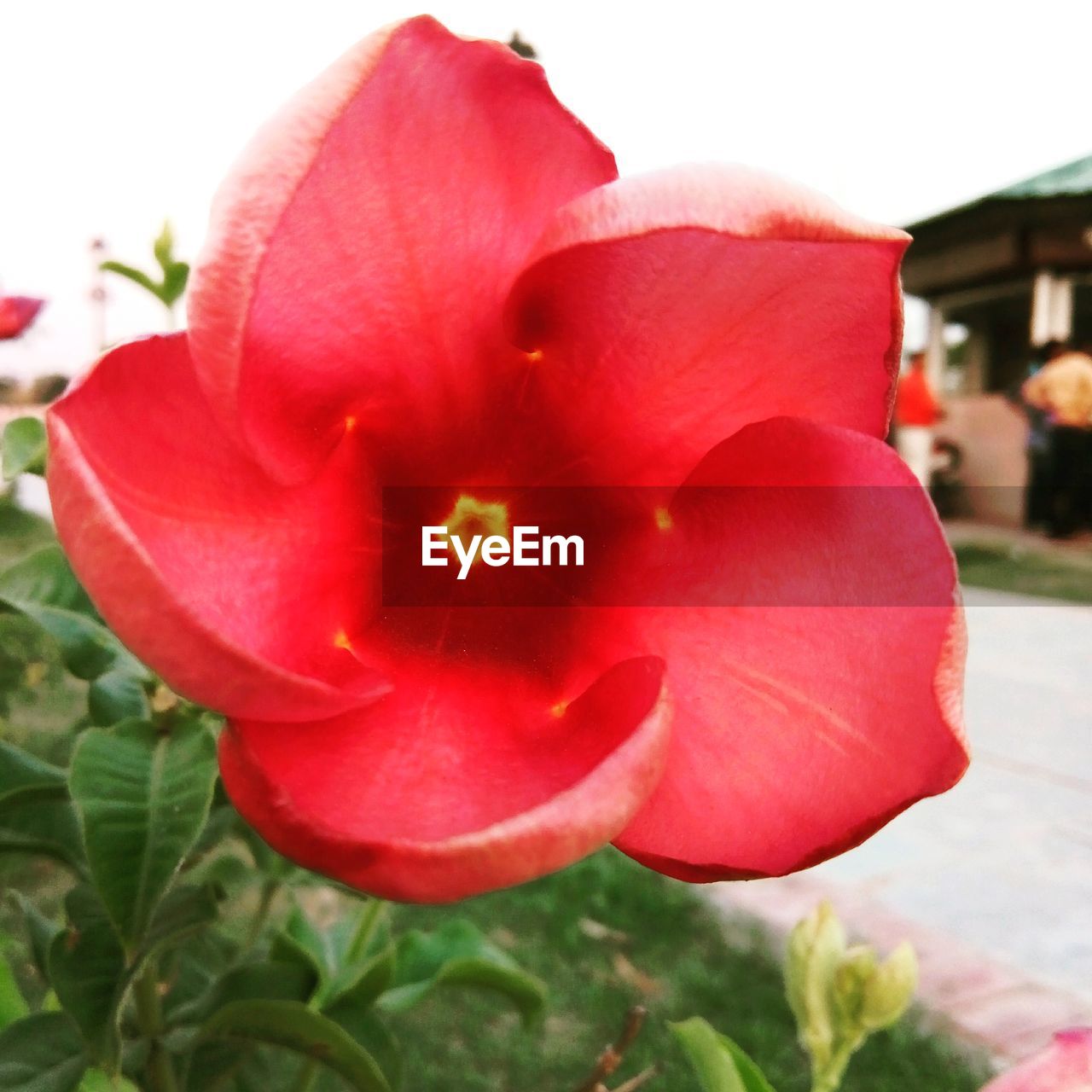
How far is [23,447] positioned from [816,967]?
1.84 feet

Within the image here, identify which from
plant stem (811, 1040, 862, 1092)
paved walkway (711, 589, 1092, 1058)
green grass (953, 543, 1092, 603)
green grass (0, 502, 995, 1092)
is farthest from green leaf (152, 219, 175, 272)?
green grass (953, 543, 1092, 603)

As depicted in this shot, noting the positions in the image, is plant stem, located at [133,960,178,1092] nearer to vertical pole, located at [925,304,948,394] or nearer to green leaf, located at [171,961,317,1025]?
green leaf, located at [171,961,317,1025]

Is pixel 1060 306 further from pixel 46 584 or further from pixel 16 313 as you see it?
pixel 46 584

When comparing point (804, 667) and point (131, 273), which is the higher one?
point (131, 273)

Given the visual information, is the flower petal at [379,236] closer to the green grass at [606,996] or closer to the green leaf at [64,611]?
the green leaf at [64,611]

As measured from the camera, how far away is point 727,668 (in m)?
0.38

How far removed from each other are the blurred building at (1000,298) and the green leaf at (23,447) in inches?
315

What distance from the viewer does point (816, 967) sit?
28.4 inches

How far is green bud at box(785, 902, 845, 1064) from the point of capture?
0.72 meters

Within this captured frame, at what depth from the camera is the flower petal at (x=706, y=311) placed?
0.33m

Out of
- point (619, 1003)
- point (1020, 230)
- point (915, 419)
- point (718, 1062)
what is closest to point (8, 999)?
point (718, 1062)

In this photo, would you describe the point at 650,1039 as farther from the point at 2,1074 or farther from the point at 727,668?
the point at 727,668

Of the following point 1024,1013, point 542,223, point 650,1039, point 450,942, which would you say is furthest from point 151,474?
point 1024,1013

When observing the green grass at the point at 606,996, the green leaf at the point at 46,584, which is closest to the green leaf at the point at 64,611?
the green leaf at the point at 46,584
